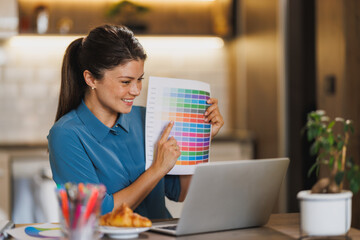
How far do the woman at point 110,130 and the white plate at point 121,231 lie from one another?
31cm

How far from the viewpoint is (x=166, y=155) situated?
1.70 meters

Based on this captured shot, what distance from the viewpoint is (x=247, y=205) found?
1.42 meters

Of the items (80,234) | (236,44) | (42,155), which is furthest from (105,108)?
(236,44)

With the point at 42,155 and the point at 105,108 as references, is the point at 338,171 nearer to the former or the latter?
the point at 105,108

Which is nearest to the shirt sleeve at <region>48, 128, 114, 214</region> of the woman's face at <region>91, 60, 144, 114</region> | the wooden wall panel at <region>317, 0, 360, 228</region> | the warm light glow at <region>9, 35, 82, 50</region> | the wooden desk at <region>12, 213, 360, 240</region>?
the woman's face at <region>91, 60, 144, 114</region>

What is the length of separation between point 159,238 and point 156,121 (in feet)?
1.74

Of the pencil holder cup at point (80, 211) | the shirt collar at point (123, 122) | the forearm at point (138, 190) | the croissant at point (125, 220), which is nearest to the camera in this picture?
the pencil holder cup at point (80, 211)

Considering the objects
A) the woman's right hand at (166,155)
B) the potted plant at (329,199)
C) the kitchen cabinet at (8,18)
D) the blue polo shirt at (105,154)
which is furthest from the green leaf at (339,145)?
the kitchen cabinet at (8,18)

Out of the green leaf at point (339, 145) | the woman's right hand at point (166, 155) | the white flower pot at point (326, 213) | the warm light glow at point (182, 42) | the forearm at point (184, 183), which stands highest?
the warm light glow at point (182, 42)

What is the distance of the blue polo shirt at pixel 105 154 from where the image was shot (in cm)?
171

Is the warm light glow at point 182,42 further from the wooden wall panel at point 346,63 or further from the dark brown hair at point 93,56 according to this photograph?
the dark brown hair at point 93,56

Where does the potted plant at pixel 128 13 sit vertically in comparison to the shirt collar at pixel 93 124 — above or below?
above

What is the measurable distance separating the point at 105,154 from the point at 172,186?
1.02 feet

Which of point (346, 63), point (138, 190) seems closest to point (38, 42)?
point (346, 63)
